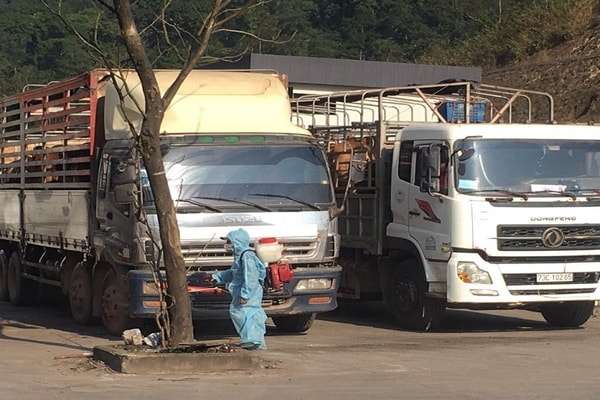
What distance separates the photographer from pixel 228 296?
12.8m

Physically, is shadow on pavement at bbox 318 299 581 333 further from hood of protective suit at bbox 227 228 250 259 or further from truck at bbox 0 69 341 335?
hood of protective suit at bbox 227 228 250 259

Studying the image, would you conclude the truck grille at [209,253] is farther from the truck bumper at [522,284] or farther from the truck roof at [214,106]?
the truck bumper at [522,284]

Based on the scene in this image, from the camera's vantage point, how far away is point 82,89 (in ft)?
47.7

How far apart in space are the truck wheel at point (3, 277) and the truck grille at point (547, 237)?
879cm

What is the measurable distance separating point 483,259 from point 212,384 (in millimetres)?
4754

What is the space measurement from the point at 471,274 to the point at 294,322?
2353mm

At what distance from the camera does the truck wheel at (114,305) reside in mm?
13406

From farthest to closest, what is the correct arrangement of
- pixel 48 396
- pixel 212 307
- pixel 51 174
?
pixel 51 174 < pixel 212 307 < pixel 48 396

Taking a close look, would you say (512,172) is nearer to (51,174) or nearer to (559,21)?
(51,174)

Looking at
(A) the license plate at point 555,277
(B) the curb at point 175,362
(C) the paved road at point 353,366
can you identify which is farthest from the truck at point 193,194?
(A) the license plate at point 555,277

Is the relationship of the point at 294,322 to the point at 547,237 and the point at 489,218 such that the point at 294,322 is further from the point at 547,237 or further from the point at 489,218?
the point at 547,237

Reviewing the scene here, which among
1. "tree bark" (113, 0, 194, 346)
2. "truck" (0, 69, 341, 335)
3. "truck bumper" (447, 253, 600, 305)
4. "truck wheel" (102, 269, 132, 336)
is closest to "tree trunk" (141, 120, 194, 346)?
"tree bark" (113, 0, 194, 346)

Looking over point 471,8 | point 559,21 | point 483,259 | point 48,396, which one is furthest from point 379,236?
point 471,8

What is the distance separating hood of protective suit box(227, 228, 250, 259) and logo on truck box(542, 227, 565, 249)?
4.08 m
